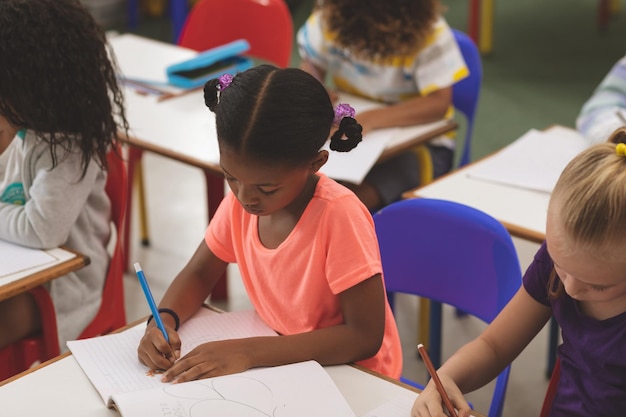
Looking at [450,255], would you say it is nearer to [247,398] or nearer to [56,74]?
[247,398]

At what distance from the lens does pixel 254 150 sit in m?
1.34

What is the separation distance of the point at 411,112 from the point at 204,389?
1480mm

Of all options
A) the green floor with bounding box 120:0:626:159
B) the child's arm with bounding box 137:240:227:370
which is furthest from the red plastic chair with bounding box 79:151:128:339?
the green floor with bounding box 120:0:626:159

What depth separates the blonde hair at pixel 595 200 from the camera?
1.16m

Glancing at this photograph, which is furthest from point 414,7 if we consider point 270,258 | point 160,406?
point 160,406

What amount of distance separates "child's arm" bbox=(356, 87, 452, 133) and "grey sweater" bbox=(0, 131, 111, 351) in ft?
2.80

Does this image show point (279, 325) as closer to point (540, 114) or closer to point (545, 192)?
point (545, 192)

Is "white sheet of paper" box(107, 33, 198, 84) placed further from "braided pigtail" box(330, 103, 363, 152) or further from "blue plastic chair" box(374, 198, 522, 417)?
"braided pigtail" box(330, 103, 363, 152)

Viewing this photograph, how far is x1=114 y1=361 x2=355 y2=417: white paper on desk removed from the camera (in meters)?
1.25

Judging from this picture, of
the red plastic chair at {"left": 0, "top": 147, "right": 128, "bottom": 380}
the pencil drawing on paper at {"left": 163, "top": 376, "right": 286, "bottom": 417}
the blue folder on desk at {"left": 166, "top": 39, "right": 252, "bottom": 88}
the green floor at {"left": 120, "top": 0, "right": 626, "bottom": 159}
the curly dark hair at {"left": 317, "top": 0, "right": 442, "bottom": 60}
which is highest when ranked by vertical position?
the curly dark hair at {"left": 317, "top": 0, "right": 442, "bottom": 60}

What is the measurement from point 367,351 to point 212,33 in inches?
81.5

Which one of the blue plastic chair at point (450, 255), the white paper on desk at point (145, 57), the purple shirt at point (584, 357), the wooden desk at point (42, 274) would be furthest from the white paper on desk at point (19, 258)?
the white paper on desk at point (145, 57)

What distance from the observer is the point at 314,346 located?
1.40 m

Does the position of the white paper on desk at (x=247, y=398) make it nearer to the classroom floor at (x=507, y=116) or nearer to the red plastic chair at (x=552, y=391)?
the red plastic chair at (x=552, y=391)
